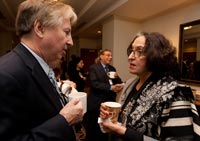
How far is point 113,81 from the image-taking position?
9.34ft

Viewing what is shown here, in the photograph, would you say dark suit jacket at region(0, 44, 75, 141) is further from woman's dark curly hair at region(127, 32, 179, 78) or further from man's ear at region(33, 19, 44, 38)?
woman's dark curly hair at region(127, 32, 179, 78)

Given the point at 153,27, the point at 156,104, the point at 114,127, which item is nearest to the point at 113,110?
the point at 114,127

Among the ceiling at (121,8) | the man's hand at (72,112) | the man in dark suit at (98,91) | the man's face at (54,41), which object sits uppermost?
the ceiling at (121,8)

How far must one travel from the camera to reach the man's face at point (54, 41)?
843 millimetres

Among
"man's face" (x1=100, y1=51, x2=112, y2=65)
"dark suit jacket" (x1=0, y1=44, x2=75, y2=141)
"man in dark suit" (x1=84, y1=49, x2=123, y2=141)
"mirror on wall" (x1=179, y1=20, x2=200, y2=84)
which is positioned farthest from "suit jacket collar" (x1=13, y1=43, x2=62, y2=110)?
"mirror on wall" (x1=179, y1=20, x2=200, y2=84)

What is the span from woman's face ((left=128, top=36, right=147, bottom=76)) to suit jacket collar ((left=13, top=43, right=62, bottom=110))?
61 centimetres

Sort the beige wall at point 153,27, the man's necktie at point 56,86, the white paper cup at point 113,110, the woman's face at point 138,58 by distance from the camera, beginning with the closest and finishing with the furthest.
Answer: the man's necktie at point 56,86
the white paper cup at point 113,110
the woman's face at point 138,58
the beige wall at point 153,27

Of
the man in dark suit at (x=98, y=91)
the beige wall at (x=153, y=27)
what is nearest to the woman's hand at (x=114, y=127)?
the man in dark suit at (x=98, y=91)

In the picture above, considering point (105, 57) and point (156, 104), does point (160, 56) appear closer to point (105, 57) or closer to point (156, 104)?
point (156, 104)

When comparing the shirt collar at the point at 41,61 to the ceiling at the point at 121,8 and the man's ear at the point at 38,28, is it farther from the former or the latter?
the ceiling at the point at 121,8

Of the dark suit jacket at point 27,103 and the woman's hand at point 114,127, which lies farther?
the woman's hand at point 114,127

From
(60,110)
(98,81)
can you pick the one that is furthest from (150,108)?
(98,81)

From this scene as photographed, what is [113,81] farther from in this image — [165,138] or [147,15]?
[147,15]

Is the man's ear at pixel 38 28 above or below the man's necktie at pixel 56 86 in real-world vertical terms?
above
